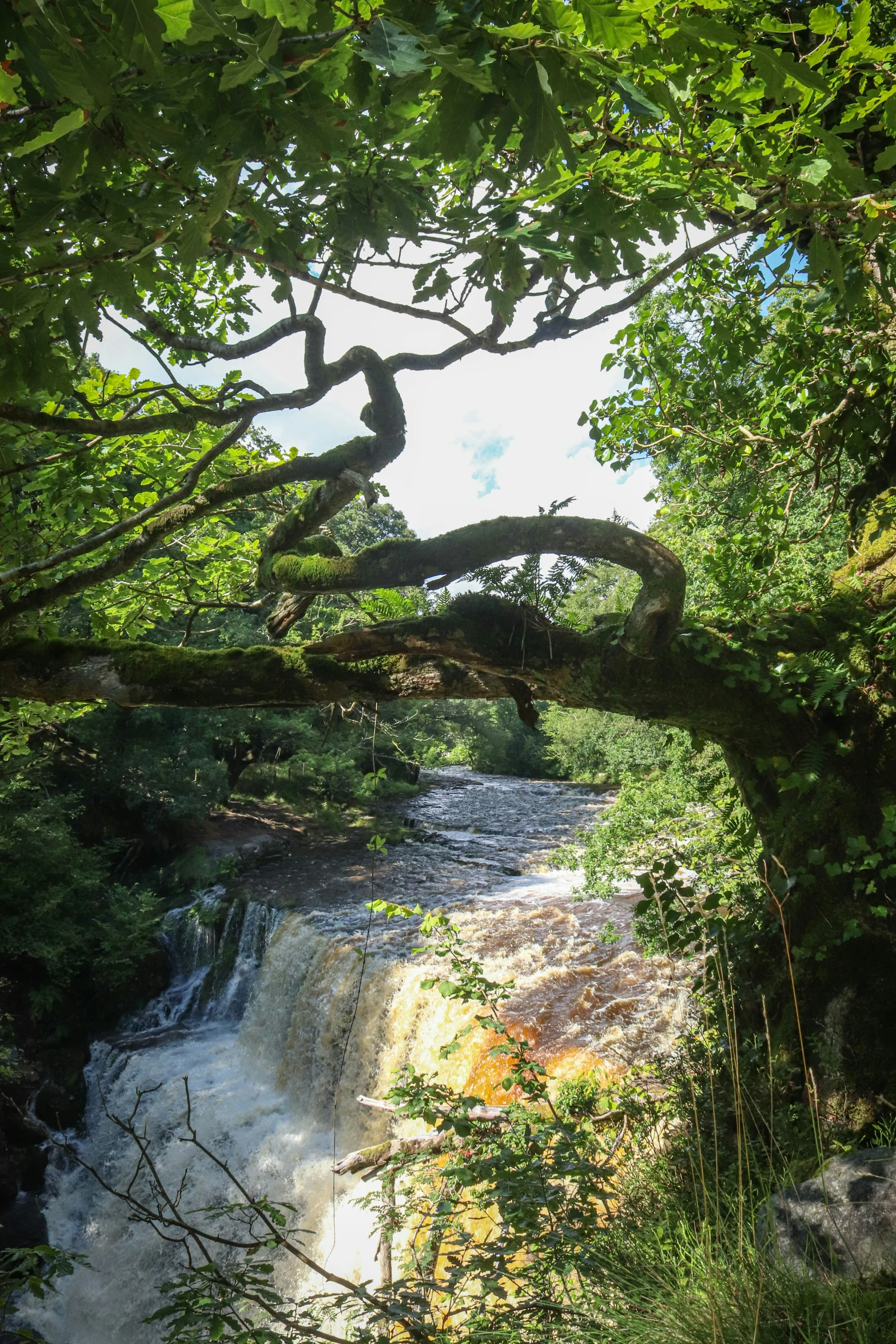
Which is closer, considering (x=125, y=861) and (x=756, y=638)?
(x=756, y=638)

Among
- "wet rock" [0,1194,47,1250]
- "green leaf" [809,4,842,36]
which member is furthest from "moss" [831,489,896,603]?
"wet rock" [0,1194,47,1250]

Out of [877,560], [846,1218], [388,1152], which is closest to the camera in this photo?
[846,1218]

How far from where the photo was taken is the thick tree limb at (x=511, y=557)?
11.6 ft

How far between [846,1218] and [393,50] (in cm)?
387

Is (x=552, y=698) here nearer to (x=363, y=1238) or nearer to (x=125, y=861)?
(x=363, y=1238)

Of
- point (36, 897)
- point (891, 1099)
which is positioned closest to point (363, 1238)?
point (891, 1099)

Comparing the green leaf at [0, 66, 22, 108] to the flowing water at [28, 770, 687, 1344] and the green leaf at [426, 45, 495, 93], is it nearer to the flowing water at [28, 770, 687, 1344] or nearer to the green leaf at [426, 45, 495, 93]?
the green leaf at [426, 45, 495, 93]

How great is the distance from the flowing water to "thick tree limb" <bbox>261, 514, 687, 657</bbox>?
2.69m

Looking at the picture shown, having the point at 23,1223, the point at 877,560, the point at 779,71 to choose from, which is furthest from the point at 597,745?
the point at 779,71

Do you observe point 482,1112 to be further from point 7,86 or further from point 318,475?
point 7,86

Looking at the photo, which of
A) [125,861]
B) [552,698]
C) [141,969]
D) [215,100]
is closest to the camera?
[215,100]

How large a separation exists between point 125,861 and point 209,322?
37.5 feet

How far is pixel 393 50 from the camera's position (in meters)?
1.19

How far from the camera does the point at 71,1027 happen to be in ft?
34.3
